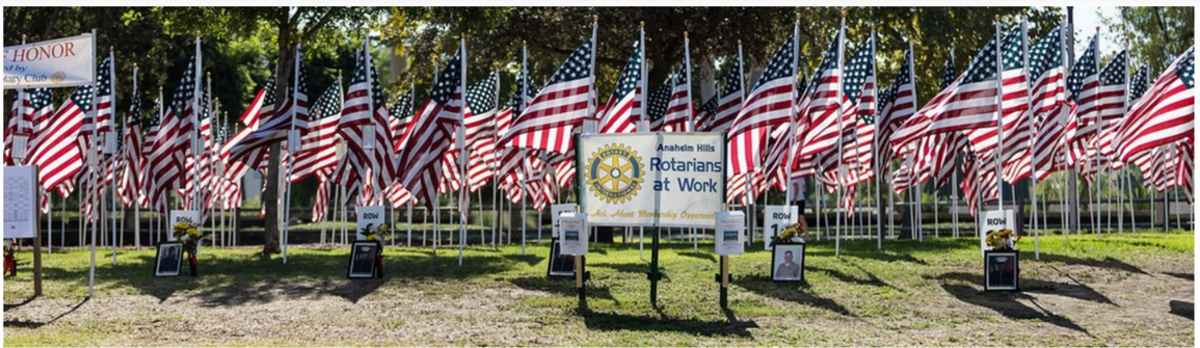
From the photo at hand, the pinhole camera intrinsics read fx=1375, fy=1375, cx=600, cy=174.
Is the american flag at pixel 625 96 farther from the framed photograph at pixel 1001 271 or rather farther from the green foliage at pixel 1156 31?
the green foliage at pixel 1156 31

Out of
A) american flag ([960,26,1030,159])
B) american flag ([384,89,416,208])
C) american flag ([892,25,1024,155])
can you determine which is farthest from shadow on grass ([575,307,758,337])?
american flag ([384,89,416,208])

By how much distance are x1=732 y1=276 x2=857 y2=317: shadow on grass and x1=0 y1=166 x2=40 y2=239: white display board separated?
785 cm

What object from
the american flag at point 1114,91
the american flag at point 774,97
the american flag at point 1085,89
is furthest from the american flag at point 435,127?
the american flag at point 1114,91

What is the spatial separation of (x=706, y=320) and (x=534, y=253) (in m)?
8.18

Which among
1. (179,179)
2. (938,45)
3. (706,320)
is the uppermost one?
(938,45)

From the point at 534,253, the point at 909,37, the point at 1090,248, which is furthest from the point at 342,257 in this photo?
the point at 909,37

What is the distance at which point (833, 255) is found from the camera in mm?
19078

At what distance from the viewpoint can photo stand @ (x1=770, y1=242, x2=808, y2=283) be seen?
51.6 feet

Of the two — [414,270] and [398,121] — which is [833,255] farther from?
[398,121]

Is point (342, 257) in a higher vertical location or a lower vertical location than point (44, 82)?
lower

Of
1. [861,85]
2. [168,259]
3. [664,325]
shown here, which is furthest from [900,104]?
[168,259]

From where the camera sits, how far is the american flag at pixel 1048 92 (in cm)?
1812

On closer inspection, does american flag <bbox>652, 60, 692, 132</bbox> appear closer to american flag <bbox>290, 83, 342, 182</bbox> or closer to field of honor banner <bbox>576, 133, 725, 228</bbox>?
american flag <bbox>290, 83, 342, 182</bbox>

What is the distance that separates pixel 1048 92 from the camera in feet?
59.8
